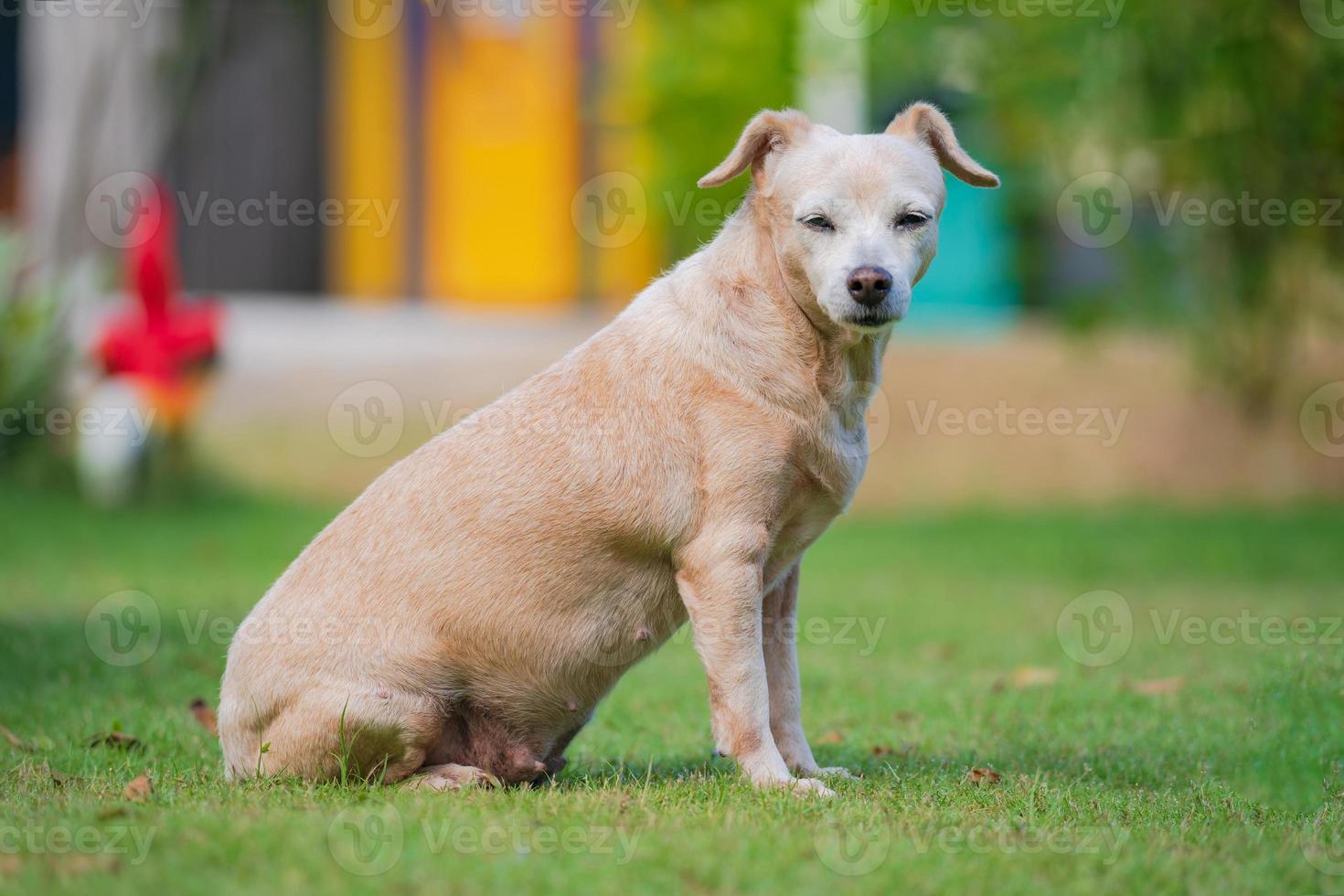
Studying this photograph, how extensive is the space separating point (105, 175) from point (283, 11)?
6.82 feet

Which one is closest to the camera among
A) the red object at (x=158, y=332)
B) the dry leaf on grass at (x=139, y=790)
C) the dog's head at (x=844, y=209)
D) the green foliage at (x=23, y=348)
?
the dry leaf on grass at (x=139, y=790)

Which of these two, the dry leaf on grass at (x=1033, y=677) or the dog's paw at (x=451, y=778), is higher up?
the dog's paw at (x=451, y=778)

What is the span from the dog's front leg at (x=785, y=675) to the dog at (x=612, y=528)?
24 cm

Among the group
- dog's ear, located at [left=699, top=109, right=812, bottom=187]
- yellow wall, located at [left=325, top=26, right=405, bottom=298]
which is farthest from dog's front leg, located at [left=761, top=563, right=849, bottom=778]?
yellow wall, located at [left=325, top=26, right=405, bottom=298]

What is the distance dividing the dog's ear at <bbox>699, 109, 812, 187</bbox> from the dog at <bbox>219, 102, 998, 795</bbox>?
1 cm

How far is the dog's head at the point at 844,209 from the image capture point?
4.07 m

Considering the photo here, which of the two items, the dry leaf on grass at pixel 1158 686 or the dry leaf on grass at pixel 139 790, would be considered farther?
the dry leaf on grass at pixel 1158 686

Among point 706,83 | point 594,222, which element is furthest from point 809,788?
point 594,222

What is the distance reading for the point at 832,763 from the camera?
4875 mm

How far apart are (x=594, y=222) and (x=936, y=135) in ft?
38.1

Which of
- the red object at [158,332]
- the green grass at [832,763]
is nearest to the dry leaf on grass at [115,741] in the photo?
the green grass at [832,763]

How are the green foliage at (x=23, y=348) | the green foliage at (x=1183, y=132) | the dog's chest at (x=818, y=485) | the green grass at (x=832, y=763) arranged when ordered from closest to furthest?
the green grass at (x=832, y=763), the dog's chest at (x=818, y=485), the green foliage at (x=1183, y=132), the green foliage at (x=23, y=348)

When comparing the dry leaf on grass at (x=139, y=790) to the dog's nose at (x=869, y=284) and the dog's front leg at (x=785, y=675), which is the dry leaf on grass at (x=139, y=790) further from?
the dog's nose at (x=869, y=284)

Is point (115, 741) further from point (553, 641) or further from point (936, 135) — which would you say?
point (936, 135)
